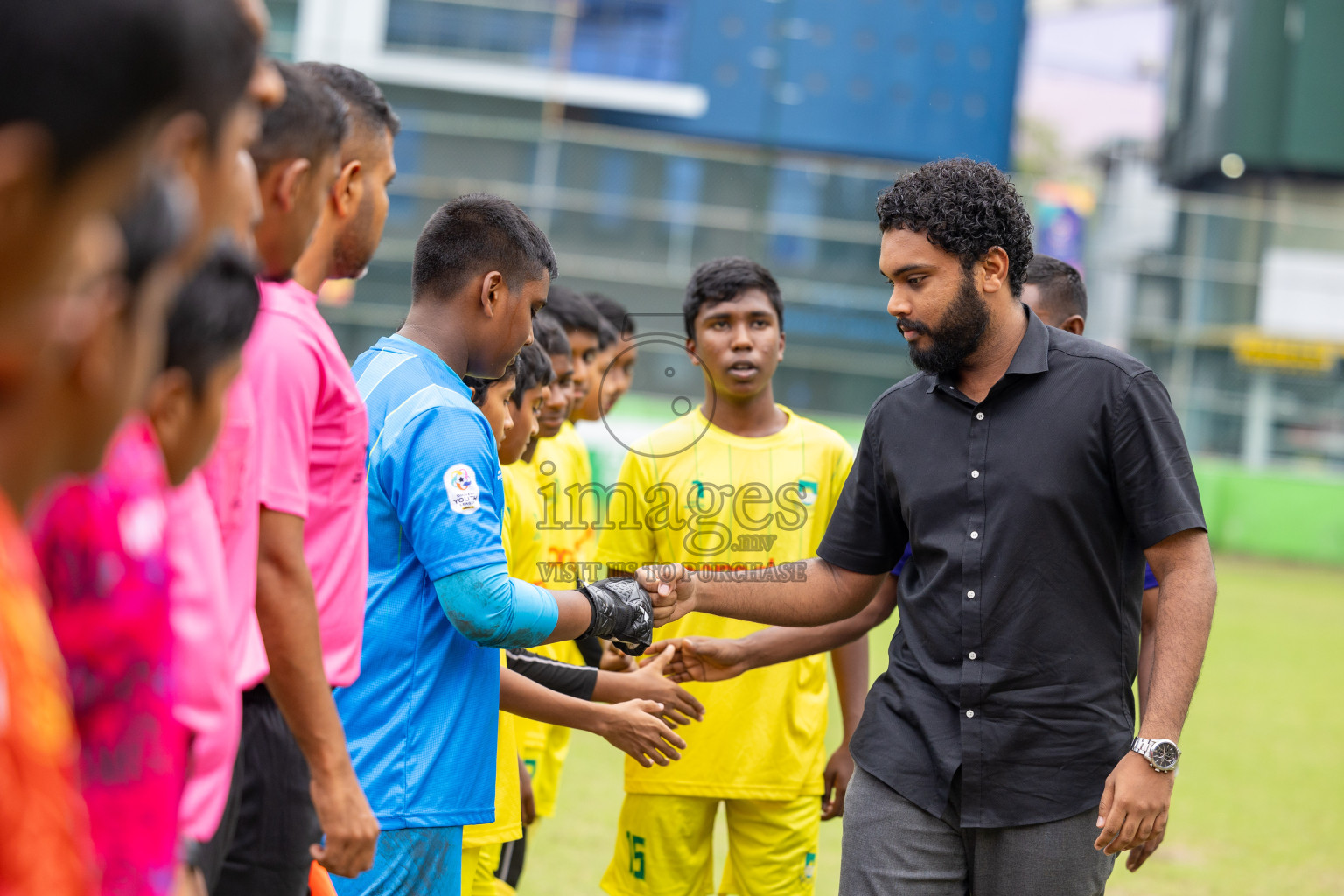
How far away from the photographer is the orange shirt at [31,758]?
942 mm

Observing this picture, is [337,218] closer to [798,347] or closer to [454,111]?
A: [798,347]

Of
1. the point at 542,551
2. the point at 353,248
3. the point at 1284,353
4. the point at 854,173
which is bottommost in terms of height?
the point at 542,551

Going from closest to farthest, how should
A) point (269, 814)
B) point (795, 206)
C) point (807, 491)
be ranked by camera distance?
point (269, 814), point (807, 491), point (795, 206)

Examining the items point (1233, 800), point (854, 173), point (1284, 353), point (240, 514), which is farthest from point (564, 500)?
point (1284, 353)

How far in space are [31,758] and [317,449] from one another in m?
1.40

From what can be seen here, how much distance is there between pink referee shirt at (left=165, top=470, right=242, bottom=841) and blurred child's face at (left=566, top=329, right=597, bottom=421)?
3.76 metres

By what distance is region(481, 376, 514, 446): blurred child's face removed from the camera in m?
3.63

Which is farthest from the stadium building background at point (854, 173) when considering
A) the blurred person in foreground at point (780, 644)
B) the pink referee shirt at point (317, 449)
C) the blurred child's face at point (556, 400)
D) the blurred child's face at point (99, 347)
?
the blurred child's face at point (99, 347)

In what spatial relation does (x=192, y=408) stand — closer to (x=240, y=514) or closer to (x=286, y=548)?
(x=240, y=514)

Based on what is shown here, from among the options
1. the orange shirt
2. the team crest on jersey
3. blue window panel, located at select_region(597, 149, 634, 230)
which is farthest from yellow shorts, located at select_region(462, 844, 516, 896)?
blue window panel, located at select_region(597, 149, 634, 230)

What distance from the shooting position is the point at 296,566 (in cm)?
219

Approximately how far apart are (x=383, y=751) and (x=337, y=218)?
126 centimetres

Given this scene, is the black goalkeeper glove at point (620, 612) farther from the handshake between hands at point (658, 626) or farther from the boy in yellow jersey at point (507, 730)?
the boy in yellow jersey at point (507, 730)

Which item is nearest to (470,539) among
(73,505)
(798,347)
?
(73,505)
